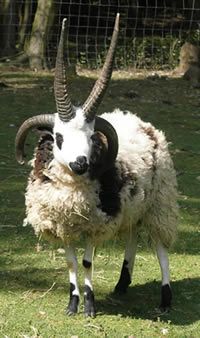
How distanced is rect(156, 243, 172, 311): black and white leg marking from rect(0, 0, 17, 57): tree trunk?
12151 millimetres

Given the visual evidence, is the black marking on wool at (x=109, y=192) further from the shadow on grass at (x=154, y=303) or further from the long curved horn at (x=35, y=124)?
the shadow on grass at (x=154, y=303)

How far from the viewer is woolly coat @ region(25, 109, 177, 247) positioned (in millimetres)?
5434

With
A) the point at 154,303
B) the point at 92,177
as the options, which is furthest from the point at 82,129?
the point at 154,303

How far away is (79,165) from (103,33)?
15.9 meters

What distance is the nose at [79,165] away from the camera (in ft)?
16.7

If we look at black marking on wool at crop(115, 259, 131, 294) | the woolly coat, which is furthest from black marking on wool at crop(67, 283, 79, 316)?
black marking on wool at crop(115, 259, 131, 294)

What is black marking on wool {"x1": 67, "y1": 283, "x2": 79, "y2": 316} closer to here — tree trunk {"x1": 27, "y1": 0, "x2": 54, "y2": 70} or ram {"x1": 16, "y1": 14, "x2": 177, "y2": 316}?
ram {"x1": 16, "y1": 14, "x2": 177, "y2": 316}

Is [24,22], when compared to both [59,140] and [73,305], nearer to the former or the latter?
[73,305]

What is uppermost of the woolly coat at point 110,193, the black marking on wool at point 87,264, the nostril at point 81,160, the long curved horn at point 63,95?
the long curved horn at point 63,95

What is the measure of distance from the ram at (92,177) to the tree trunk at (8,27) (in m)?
12.1

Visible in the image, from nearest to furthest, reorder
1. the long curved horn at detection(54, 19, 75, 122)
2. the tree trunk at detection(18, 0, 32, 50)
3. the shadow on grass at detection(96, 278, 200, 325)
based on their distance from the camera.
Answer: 1. the long curved horn at detection(54, 19, 75, 122)
2. the shadow on grass at detection(96, 278, 200, 325)
3. the tree trunk at detection(18, 0, 32, 50)

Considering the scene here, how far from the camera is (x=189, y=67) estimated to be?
Result: 17000 millimetres

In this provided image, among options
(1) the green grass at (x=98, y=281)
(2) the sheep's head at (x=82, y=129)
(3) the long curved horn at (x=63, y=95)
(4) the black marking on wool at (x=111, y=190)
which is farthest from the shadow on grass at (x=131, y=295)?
(3) the long curved horn at (x=63, y=95)

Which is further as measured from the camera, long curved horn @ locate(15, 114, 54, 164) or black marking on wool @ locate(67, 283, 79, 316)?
black marking on wool @ locate(67, 283, 79, 316)
